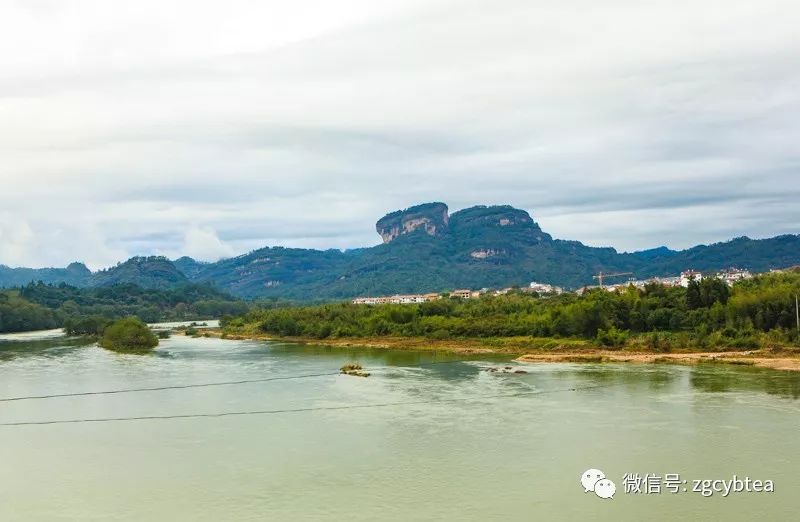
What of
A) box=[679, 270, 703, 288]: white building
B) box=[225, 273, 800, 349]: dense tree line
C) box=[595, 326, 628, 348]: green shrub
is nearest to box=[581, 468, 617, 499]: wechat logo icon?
box=[225, 273, 800, 349]: dense tree line

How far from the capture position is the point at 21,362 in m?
37.4

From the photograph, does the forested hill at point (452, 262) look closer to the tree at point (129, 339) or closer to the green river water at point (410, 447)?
the tree at point (129, 339)

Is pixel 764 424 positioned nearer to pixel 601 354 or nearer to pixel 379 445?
pixel 379 445

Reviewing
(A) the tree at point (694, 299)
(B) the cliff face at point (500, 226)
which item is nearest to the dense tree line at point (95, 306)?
(A) the tree at point (694, 299)

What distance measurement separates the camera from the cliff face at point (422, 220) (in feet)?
545

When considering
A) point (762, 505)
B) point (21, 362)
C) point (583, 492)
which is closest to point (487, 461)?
point (583, 492)

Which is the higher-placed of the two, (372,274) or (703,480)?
(372,274)

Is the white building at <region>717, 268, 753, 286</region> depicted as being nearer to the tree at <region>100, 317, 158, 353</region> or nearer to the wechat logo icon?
the tree at <region>100, 317, 158, 353</region>

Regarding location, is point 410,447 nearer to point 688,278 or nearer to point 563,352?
point 563,352

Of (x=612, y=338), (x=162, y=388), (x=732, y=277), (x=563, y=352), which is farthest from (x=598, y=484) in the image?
(x=732, y=277)

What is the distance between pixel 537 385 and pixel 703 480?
1179 cm

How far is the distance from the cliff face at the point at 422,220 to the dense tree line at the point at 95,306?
194 feet

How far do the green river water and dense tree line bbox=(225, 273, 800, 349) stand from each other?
7295 mm

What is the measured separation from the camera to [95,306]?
8988cm
